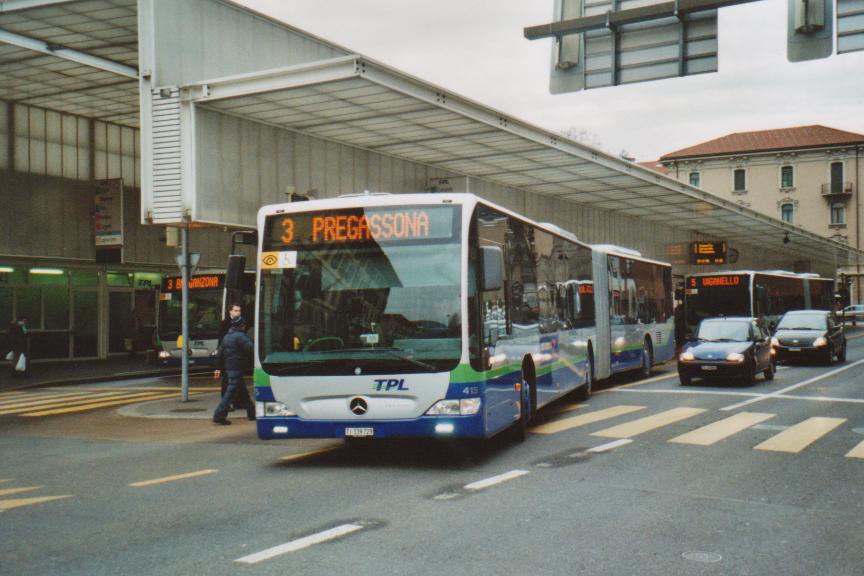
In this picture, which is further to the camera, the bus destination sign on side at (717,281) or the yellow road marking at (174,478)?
the bus destination sign on side at (717,281)

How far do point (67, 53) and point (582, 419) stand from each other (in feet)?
58.1

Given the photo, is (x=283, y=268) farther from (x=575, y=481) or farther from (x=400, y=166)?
(x=400, y=166)

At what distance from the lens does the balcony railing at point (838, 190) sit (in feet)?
277

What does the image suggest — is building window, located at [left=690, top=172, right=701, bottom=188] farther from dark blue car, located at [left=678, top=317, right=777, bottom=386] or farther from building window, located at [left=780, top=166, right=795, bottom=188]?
dark blue car, located at [left=678, top=317, right=777, bottom=386]

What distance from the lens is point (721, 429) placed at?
12906 mm

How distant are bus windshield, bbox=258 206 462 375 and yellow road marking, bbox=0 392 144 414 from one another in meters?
9.95

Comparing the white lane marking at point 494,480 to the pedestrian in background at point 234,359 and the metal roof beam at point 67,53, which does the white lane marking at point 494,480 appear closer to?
the pedestrian in background at point 234,359

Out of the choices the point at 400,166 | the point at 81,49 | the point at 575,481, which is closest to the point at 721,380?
the point at 400,166

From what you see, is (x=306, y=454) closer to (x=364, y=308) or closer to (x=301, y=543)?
(x=364, y=308)

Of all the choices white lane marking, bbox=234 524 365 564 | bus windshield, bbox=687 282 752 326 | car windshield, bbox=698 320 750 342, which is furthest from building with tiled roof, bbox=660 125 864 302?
white lane marking, bbox=234 524 365 564

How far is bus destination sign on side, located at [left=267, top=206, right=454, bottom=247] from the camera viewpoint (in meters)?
9.80

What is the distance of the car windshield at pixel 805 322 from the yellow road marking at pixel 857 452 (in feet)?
55.1

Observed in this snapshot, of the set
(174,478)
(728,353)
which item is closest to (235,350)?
(174,478)

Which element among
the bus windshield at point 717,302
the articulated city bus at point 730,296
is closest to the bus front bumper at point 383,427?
the articulated city bus at point 730,296
